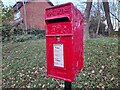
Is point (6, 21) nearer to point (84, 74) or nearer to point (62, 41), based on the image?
point (84, 74)

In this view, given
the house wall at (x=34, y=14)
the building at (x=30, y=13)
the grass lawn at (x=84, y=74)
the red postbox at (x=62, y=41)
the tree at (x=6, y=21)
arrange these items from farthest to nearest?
the house wall at (x=34, y=14) → the building at (x=30, y=13) → the tree at (x=6, y=21) → the grass lawn at (x=84, y=74) → the red postbox at (x=62, y=41)

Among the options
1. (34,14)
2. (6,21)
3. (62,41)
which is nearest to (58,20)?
(62,41)

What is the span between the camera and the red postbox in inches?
67.3

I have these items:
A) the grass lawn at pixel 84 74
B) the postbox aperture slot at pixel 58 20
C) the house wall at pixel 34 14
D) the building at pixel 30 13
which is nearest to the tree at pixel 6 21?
the building at pixel 30 13

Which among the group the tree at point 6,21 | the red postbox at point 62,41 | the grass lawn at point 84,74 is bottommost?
the grass lawn at point 84,74

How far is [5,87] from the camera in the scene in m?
3.90

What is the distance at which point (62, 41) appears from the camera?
1762 millimetres

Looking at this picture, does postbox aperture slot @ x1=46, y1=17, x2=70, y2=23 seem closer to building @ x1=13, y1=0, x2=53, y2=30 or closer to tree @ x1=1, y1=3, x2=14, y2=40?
tree @ x1=1, y1=3, x2=14, y2=40

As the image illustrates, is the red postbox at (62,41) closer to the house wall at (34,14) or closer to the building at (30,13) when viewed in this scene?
the building at (30,13)

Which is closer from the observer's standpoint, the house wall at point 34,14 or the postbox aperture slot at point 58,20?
the postbox aperture slot at point 58,20

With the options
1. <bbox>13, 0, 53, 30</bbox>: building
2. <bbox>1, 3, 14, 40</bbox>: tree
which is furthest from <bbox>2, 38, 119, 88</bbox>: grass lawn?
<bbox>13, 0, 53, 30</bbox>: building

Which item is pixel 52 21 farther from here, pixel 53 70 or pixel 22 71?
pixel 22 71

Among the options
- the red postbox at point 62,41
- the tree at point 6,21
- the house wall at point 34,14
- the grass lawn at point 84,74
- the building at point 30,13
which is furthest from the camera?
the house wall at point 34,14

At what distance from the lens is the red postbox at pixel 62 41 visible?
1.71 metres
